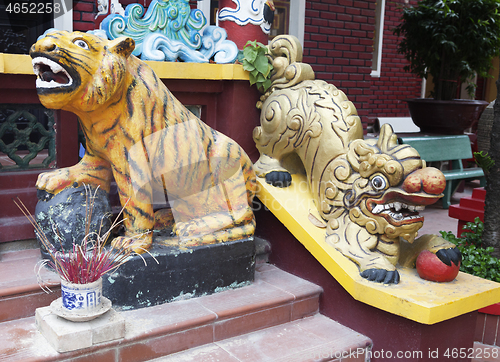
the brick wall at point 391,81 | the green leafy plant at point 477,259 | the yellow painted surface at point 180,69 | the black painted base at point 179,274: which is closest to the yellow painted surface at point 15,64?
the yellow painted surface at point 180,69

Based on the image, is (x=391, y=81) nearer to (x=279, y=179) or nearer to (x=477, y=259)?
(x=477, y=259)

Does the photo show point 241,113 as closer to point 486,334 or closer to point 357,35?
point 486,334

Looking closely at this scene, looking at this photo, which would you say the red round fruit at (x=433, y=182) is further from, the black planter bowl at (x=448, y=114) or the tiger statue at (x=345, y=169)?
the black planter bowl at (x=448, y=114)

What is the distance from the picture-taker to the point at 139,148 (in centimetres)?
285

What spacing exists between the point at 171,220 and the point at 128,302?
28.8 inches

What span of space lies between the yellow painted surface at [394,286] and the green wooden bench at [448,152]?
170 inches

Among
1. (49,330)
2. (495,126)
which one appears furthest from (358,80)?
(49,330)

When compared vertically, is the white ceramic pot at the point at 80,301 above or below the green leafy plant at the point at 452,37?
below

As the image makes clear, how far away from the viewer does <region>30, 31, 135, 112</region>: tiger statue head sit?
248cm

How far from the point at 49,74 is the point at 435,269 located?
8.34ft

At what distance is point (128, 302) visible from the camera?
2.84m

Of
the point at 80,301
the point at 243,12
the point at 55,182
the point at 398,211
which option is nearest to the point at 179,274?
the point at 80,301

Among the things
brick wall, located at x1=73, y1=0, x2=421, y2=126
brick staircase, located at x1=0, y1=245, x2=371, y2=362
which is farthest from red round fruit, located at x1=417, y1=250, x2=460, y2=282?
brick wall, located at x1=73, y1=0, x2=421, y2=126

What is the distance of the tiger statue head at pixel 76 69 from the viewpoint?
2482 mm
